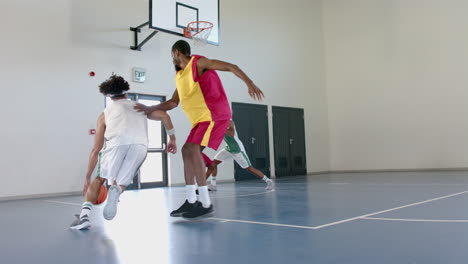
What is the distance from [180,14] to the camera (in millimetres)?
8281

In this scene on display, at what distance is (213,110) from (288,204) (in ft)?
5.09

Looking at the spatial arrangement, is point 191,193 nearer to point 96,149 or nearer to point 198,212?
point 198,212

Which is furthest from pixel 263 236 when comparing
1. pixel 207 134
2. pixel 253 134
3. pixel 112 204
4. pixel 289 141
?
pixel 289 141

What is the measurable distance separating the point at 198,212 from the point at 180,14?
19.0 ft

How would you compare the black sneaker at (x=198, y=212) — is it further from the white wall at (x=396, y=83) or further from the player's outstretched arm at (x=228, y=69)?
the white wall at (x=396, y=83)

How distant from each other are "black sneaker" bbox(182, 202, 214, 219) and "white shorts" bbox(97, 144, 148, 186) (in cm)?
57

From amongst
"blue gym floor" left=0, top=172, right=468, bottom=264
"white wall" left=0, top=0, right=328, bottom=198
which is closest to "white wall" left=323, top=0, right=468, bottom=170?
"white wall" left=0, top=0, right=328, bottom=198

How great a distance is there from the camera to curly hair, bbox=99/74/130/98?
346 cm

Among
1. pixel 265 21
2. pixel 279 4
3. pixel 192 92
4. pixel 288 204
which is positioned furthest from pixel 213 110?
pixel 279 4

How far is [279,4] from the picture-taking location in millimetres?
12602

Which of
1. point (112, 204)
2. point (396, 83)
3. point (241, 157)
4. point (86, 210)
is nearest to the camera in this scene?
point (112, 204)

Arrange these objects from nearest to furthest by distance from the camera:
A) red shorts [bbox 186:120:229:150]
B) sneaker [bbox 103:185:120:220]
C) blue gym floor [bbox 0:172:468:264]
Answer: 1. blue gym floor [bbox 0:172:468:264]
2. sneaker [bbox 103:185:120:220]
3. red shorts [bbox 186:120:229:150]

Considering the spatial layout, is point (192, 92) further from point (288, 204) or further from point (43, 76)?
point (43, 76)

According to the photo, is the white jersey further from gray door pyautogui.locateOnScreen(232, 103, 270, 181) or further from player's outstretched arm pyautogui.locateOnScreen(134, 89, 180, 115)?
gray door pyautogui.locateOnScreen(232, 103, 270, 181)
